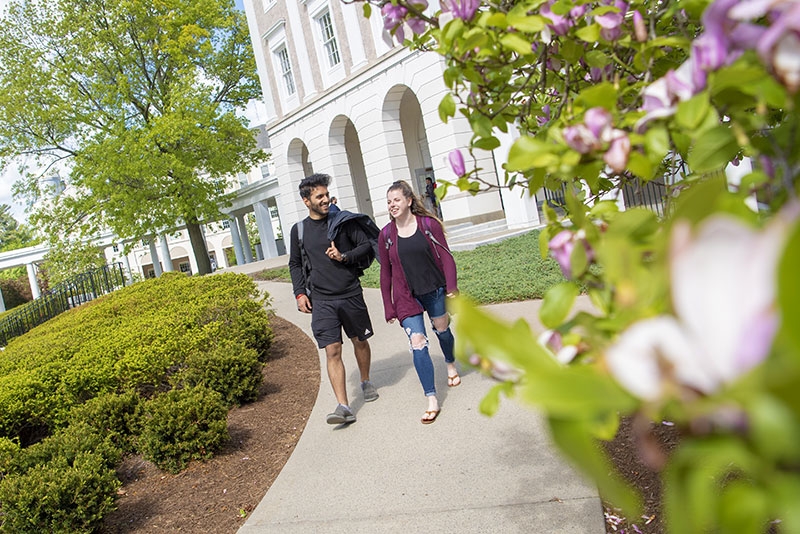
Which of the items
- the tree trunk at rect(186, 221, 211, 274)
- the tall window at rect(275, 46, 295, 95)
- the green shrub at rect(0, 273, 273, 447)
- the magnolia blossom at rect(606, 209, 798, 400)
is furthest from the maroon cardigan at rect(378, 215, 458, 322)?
the tree trunk at rect(186, 221, 211, 274)

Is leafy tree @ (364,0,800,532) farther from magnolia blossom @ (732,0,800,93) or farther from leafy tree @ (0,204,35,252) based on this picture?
leafy tree @ (0,204,35,252)

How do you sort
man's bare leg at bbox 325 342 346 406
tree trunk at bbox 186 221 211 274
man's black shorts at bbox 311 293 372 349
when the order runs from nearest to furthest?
man's bare leg at bbox 325 342 346 406
man's black shorts at bbox 311 293 372 349
tree trunk at bbox 186 221 211 274

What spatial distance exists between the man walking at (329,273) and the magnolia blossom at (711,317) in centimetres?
457

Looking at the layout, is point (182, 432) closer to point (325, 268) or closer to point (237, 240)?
point (325, 268)

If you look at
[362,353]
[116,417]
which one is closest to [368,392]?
[362,353]

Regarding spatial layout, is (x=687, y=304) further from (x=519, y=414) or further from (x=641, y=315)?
(x=519, y=414)

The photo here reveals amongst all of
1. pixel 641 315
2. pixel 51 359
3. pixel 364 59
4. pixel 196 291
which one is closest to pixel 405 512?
pixel 641 315

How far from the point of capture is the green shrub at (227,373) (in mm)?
5727

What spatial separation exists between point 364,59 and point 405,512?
682 inches

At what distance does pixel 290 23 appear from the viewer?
21.6 metres

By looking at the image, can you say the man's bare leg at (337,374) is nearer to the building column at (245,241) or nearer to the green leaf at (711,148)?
the green leaf at (711,148)

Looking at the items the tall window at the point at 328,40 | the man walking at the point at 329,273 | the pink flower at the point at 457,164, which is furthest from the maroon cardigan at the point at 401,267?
the tall window at the point at 328,40

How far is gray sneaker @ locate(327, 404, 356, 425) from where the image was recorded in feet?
15.7

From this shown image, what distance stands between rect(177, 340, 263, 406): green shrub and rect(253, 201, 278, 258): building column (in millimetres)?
24659
